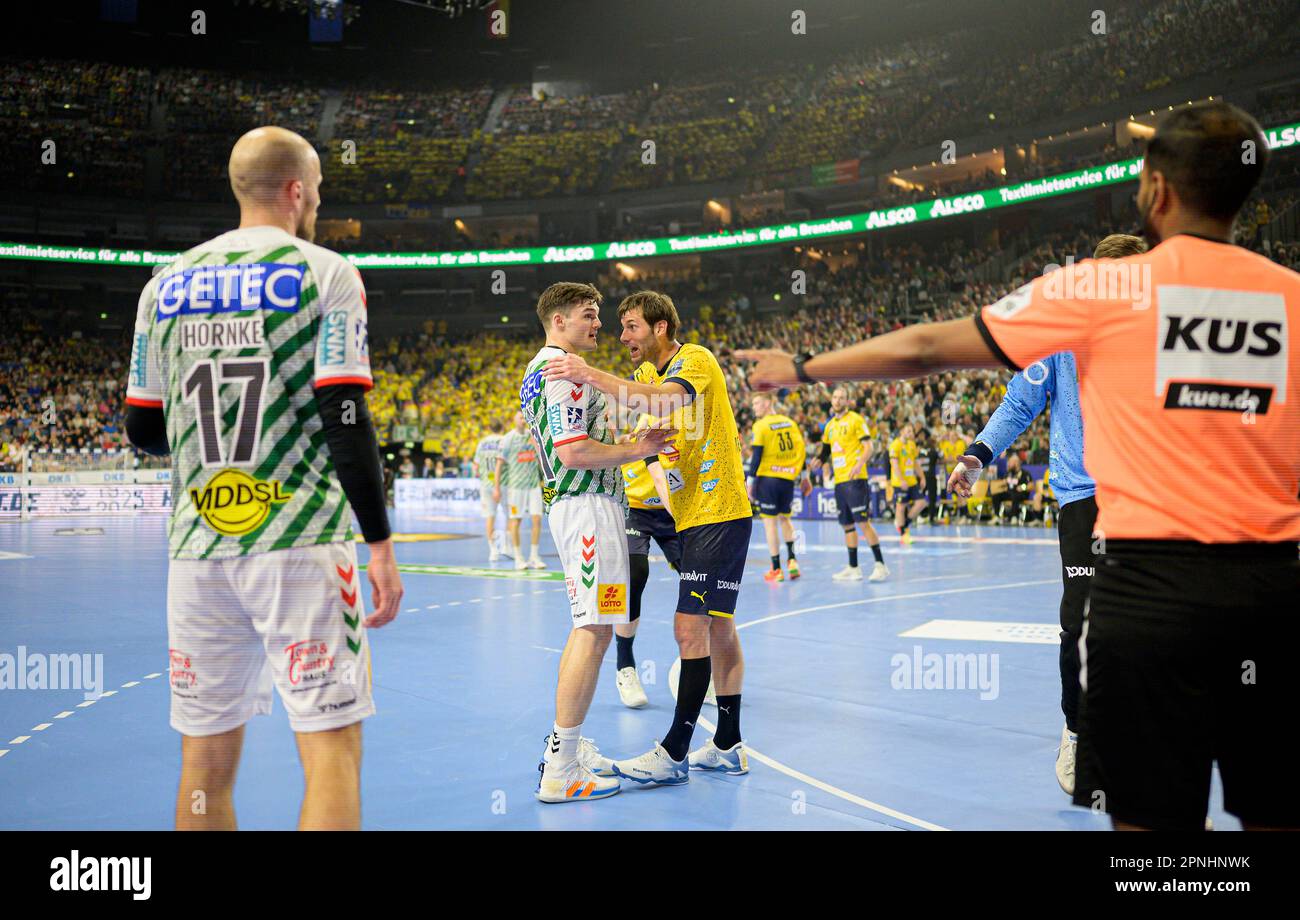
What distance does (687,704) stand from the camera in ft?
15.2

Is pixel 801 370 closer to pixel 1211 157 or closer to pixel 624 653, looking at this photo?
pixel 1211 157

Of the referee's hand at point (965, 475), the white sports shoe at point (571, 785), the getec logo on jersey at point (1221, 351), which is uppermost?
the getec logo on jersey at point (1221, 351)

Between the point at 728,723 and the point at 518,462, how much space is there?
32.3 feet

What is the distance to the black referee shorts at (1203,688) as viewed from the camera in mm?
2006

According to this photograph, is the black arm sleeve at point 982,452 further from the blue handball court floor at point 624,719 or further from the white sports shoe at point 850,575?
the white sports shoe at point 850,575

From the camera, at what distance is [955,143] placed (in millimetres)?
31391

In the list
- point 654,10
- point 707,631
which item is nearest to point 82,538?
point 707,631

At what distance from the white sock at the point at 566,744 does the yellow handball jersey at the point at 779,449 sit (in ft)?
26.5

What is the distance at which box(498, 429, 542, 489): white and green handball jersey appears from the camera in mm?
14023

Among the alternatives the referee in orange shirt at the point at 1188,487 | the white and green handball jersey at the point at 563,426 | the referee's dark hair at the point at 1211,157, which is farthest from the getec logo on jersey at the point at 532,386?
the referee's dark hair at the point at 1211,157

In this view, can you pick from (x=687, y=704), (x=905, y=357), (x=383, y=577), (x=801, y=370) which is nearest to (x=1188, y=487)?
(x=905, y=357)

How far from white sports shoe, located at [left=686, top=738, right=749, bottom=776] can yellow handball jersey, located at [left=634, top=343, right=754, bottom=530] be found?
1.12 meters

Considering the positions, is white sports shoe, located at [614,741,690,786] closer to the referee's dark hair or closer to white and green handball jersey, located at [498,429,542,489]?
the referee's dark hair

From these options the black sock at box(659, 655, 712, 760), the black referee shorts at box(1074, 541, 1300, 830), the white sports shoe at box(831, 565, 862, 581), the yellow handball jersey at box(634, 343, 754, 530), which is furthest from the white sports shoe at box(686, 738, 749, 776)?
the white sports shoe at box(831, 565, 862, 581)
